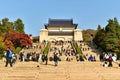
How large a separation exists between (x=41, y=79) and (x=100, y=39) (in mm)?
49590

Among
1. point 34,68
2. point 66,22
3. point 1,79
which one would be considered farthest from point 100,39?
A: point 1,79

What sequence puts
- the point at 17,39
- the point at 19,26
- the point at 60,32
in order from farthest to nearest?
the point at 60,32, the point at 19,26, the point at 17,39

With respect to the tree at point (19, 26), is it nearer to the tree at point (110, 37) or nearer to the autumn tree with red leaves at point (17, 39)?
the autumn tree with red leaves at point (17, 39)

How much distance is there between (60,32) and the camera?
9088 cm

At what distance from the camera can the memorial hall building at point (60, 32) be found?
87.8 metres

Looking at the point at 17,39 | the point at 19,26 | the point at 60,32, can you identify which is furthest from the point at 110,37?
the point at 60,32

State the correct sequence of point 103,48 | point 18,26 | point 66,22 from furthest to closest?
point 66,22 < point 18,26 < point 103,48

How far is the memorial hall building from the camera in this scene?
8775 centimetres

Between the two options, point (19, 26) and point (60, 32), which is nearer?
point (19, 26)

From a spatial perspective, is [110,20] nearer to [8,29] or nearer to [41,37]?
[8,29]

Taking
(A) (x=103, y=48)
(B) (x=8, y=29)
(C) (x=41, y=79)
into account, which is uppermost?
(B) (x=8, y=29)

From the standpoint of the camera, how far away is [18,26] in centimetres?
7738

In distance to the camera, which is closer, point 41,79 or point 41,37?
point 41,79

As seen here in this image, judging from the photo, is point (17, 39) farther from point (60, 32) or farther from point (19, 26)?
point (60, 32)
